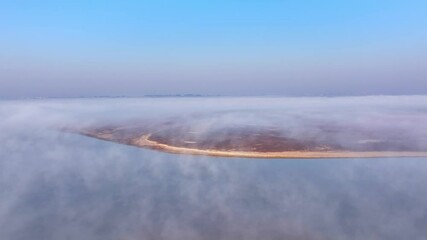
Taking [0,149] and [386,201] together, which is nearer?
[386,201]

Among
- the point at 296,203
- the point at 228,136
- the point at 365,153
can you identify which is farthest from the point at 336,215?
the point at 228,136

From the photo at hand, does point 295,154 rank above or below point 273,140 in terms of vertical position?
below

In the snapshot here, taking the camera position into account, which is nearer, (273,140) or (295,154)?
(295,154)

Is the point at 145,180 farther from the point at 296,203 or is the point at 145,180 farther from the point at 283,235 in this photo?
the point at 283,235

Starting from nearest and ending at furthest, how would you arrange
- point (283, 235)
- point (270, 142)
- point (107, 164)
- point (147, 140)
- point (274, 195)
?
point (283, 235) < point (274, 195) < point (107, 164) < point (270, 142) < point (147, 140)

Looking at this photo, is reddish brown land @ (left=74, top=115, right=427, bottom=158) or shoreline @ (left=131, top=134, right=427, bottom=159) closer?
shoreline @ (left=131, top=134, right=427, bottom=159)

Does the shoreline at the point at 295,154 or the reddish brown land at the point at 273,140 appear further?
the reddish brown land at the point at 273,140

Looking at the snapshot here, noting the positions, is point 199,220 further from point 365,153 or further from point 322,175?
point 365,153

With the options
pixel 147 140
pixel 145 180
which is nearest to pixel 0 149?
pixel 147 140

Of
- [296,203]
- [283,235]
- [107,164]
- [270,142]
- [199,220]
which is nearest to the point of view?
[283,235]
